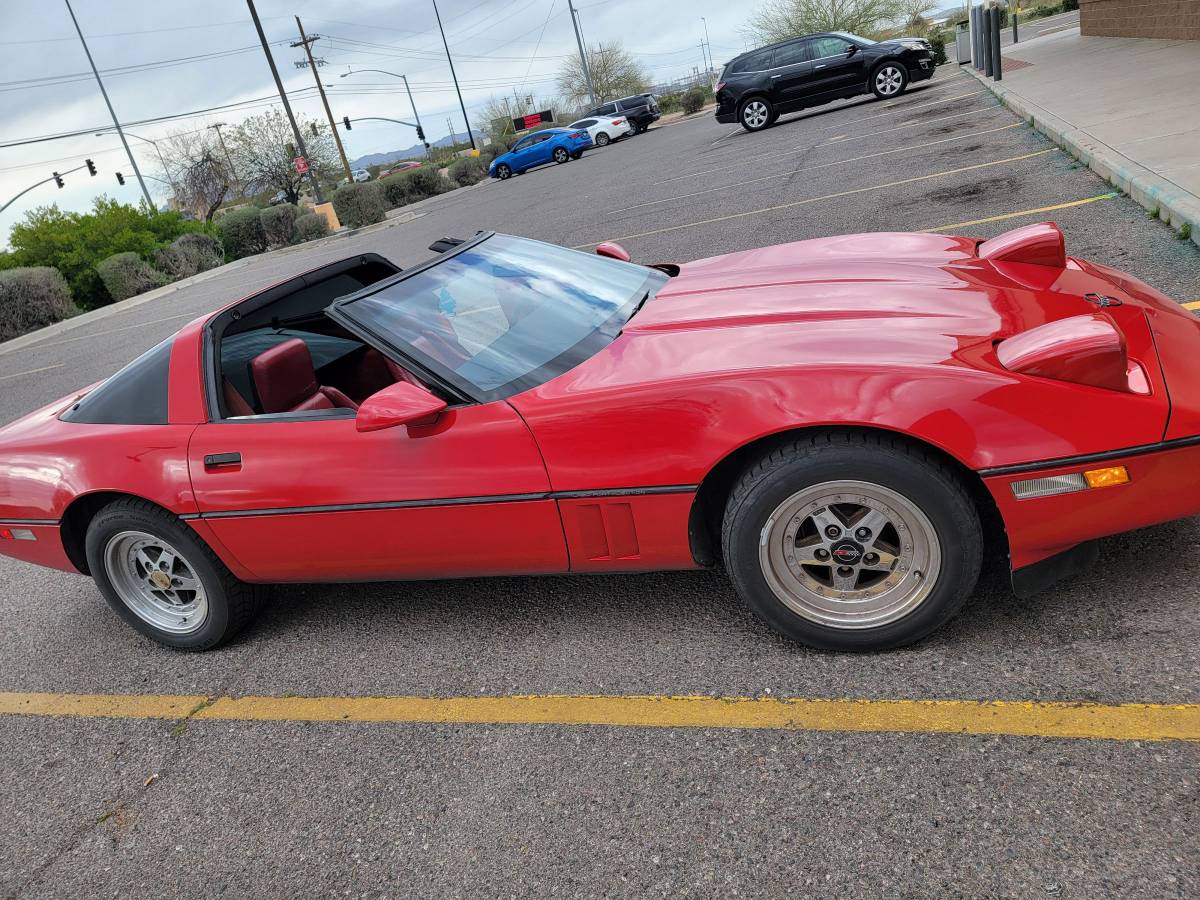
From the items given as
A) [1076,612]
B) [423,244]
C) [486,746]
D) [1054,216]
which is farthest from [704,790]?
[423,244]

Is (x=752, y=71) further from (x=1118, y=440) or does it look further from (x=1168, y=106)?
(x=1118, y=440)

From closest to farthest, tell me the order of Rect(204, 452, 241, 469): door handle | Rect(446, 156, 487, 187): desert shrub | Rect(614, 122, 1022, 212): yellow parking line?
Rect(204, 452, 241, 469): door handle
Rect(614, 122, 1022, 212): yellow parking line
Rect(446, 156, 487, 187): desert shrub

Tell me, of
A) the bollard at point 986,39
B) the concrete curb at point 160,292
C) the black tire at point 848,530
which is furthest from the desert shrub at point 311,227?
the black tire at point 848,530

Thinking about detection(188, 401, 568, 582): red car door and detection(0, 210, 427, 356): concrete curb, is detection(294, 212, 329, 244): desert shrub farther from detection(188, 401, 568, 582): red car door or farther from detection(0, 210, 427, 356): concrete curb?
detection(188, 401, 568, 582): red car door

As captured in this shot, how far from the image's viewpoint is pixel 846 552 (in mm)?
2445

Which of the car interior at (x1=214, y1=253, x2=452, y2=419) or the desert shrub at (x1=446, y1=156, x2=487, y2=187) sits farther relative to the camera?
the desert shrub at (x1=446, y1=156, x2=487, y2=187)

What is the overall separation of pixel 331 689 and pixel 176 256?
23721mm

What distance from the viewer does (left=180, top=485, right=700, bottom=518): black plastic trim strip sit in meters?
2.60

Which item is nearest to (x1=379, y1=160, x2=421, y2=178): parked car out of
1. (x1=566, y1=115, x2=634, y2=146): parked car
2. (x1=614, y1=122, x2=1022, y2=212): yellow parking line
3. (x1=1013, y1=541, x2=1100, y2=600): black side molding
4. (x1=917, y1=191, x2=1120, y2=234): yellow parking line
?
(x1=566, y1=115, x2=634, y2=146): parked car

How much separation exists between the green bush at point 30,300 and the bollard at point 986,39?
791 inches

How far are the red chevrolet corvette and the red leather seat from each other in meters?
0.01

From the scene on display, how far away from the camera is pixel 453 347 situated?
298 centimetres

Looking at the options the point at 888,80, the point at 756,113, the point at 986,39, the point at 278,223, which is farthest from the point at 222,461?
the point at 278,223

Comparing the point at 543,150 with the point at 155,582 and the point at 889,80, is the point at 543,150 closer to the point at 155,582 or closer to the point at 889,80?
the point at 889,80
